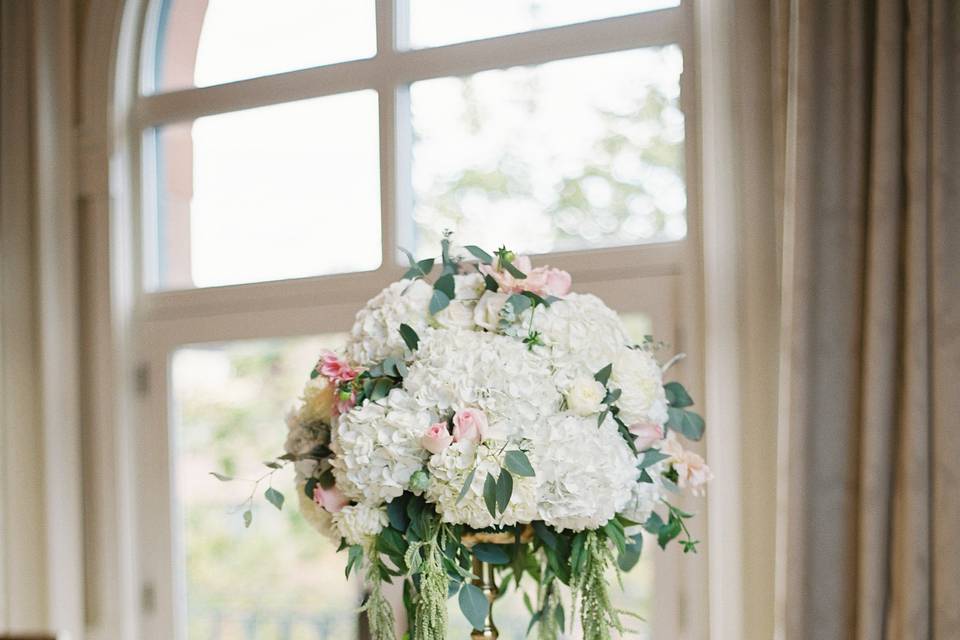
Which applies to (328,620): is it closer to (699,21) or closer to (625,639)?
(625,639)

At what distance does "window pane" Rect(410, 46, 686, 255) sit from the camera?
9.02 feet

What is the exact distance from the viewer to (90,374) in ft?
10.6

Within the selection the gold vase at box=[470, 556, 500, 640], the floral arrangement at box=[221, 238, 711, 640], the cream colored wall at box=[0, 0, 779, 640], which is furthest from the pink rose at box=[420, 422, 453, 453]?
the cream colored wall at box=[0, 0, 779, 640]

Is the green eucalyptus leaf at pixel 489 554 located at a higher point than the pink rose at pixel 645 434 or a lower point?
lower

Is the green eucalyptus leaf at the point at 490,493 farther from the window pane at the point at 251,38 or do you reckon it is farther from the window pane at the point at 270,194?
the window pane at the point at 251,38

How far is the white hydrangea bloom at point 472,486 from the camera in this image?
149 centimetres

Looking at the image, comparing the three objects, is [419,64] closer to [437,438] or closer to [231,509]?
[231,509]

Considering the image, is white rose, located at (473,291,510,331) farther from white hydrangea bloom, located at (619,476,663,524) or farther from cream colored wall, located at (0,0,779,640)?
A: cream colored wall, located at (0,0,779,640)

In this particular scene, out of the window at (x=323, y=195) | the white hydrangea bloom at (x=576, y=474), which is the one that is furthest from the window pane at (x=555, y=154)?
the white hydrangea bloom at (x=576, y=474)

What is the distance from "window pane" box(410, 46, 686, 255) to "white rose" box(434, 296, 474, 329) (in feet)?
3.84

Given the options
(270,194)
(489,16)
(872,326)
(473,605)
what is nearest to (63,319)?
(270,194)

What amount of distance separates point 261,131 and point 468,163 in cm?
69

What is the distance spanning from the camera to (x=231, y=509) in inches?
126

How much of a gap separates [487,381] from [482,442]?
92 millimetres
